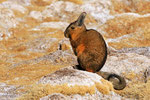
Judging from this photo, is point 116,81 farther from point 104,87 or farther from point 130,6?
point 130,6

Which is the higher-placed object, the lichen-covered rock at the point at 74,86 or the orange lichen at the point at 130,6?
the orange lichen at the point at 130,6

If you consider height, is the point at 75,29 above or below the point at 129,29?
above

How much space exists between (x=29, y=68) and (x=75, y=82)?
14.1 metres

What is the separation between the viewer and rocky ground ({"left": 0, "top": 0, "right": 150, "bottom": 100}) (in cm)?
942

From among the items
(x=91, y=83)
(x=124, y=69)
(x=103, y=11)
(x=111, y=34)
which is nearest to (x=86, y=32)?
(x=91, y=83)

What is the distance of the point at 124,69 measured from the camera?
15070mm

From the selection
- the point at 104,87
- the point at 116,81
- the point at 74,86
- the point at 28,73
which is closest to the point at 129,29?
the point at 28,73

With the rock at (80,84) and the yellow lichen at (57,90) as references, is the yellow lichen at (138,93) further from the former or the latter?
the yellow lichen at (57,90)

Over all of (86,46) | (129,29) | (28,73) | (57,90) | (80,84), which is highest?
(86,46)

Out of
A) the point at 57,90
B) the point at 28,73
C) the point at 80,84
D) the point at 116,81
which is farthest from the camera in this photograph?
the point at 28,73

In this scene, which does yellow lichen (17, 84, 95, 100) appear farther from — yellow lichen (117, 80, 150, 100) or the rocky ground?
yellow lichen (117, 80, 150, 100)

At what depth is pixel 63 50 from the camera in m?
26.4

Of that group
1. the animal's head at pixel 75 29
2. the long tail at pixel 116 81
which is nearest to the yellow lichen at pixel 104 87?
the long tail at pixel 116 81

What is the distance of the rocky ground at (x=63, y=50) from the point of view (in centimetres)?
942
